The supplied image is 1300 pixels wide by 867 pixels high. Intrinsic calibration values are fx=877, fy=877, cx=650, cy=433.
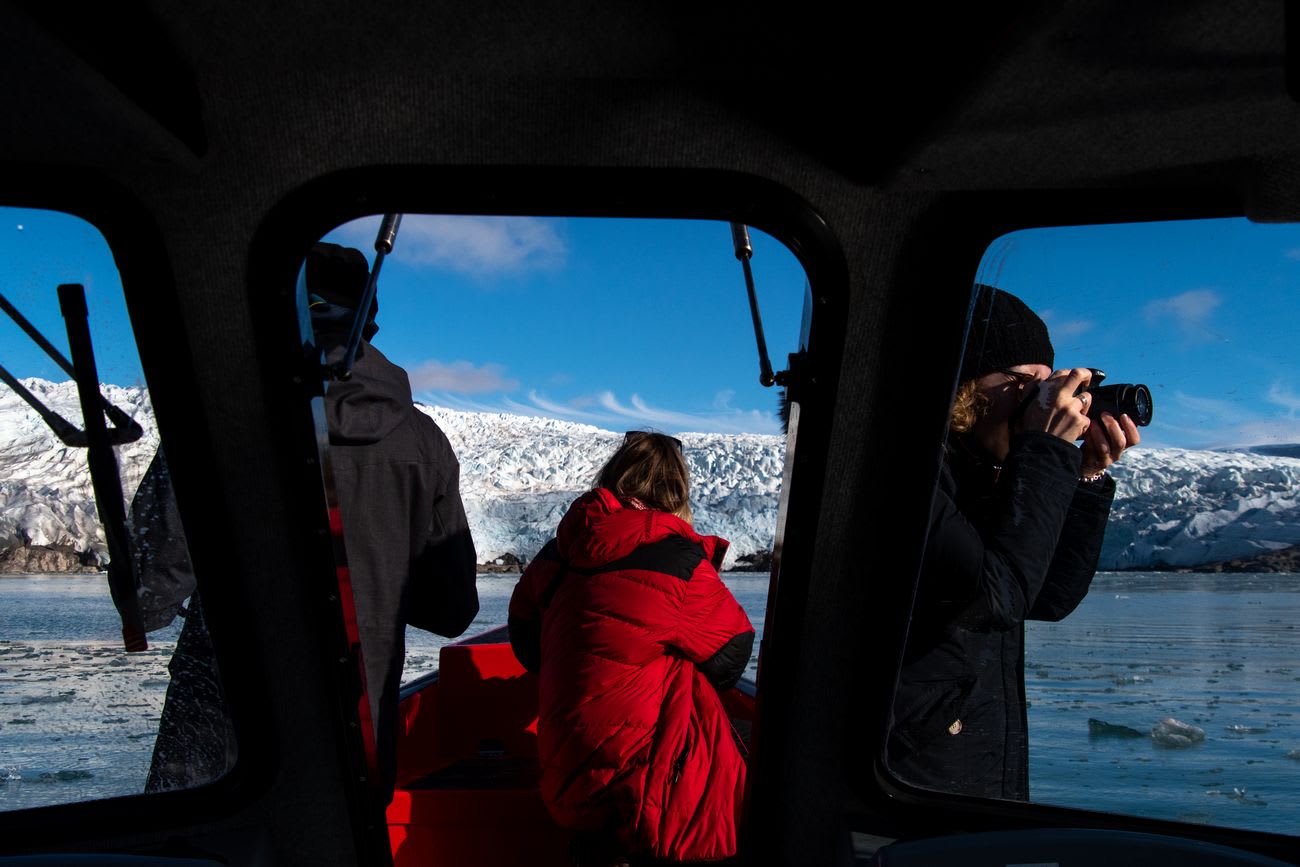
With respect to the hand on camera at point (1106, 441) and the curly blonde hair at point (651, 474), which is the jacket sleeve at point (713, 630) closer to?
the curly blonde hair at point (651, 474)

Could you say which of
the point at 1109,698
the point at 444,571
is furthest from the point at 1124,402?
→ the point at 444,571

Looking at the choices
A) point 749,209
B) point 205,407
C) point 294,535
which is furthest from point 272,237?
point 749,209

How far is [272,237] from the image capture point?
4.89ft

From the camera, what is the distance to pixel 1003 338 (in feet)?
5.69

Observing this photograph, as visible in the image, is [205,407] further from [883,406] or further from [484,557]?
[484,557]

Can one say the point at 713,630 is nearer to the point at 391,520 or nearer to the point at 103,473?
the point at 391,520

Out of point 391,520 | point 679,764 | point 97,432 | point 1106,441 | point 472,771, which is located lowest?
point 472,771

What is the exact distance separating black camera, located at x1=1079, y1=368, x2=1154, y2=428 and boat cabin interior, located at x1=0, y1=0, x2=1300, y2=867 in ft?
0.45

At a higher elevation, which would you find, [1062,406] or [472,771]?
[1062,406]

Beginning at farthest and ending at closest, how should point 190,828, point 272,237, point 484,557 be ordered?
point 484,557, point 190,828, point 272,237

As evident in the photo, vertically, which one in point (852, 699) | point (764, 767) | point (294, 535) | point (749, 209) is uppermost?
point (749, 209)

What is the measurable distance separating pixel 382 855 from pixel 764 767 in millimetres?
861

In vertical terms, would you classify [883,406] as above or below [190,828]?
above

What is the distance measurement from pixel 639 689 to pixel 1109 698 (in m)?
1.00
